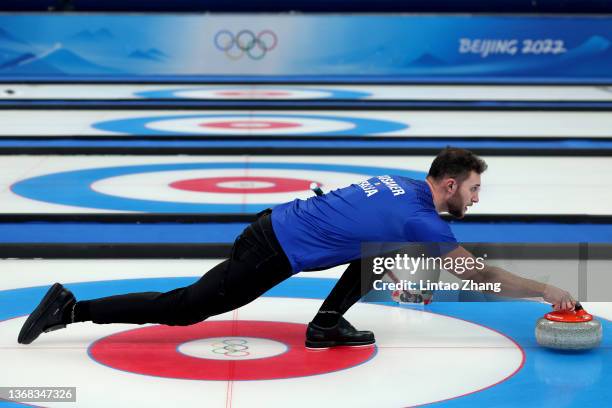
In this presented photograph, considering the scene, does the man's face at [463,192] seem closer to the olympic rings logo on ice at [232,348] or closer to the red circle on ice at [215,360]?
the red circle on ice at [215,360]

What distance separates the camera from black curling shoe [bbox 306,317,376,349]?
452 cm

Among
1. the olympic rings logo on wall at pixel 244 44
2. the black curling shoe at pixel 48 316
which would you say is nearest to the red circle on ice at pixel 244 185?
the black curling shoe at pixel 48 316

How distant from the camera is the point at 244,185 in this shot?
28.4 ft

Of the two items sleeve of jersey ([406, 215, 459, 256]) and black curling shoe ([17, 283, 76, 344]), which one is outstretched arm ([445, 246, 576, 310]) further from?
black curling shoe ([17, 283, 76, 344])

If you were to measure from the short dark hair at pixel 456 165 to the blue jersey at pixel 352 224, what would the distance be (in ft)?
0.30

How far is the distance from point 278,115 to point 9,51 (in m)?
6.43

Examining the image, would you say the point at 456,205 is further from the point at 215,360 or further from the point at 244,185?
the point at 244,185

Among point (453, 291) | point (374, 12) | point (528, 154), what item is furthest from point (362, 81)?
point (453, 291)

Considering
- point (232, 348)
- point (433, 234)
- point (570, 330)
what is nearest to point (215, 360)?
point (232, 348)

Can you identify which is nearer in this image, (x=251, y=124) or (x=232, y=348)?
(x=232, y=348)

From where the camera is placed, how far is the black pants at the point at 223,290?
172 inches

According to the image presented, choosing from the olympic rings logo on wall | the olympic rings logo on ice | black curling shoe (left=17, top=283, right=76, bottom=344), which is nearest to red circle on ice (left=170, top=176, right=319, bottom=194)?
the olympic rings logo on ice

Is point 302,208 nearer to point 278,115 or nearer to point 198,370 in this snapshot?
point 198,370

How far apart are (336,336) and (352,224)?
0.47 metres
